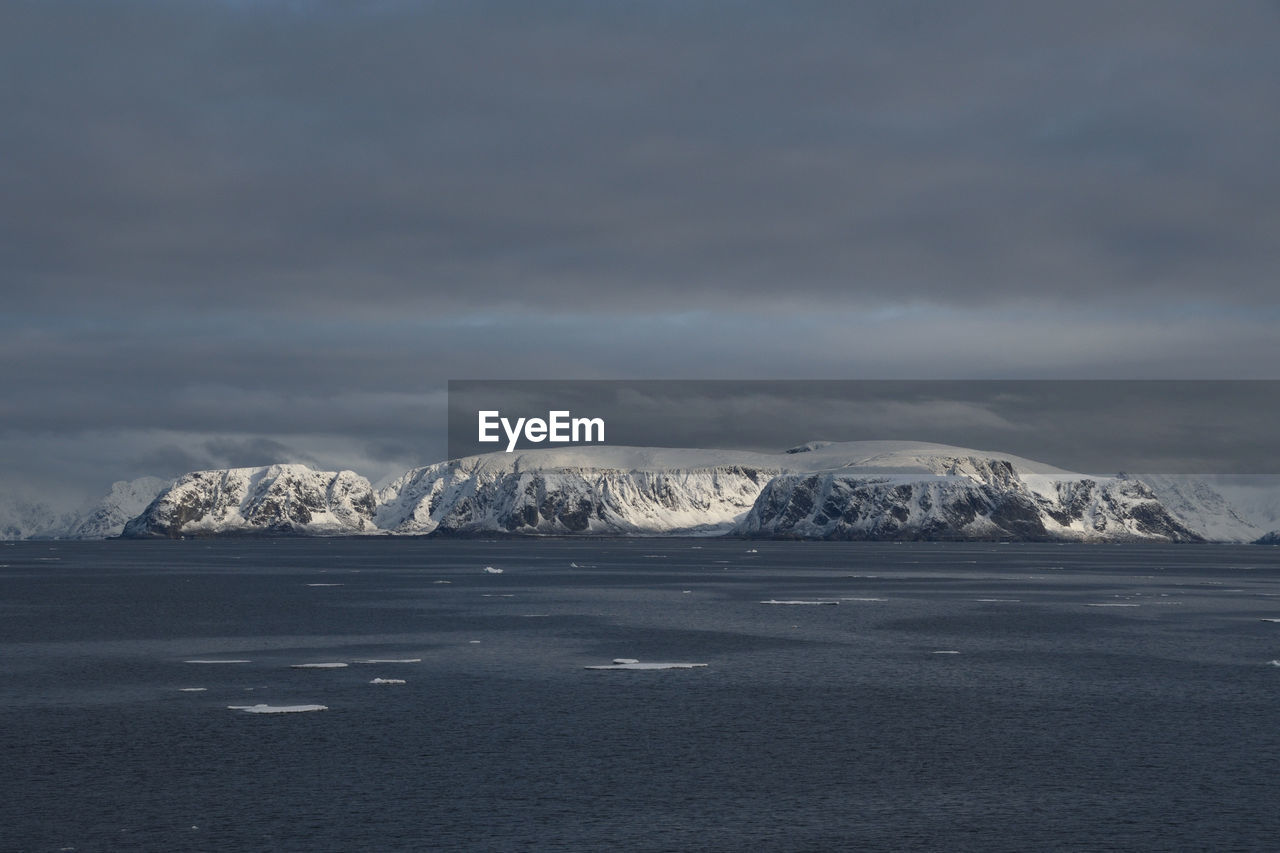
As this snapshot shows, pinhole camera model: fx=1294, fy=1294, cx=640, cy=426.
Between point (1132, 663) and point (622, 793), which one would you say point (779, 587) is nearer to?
point (1132, 663)

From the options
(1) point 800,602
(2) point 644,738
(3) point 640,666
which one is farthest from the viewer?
(1) point 800,602

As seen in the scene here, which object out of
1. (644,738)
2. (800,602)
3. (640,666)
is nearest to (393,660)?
(640,666)

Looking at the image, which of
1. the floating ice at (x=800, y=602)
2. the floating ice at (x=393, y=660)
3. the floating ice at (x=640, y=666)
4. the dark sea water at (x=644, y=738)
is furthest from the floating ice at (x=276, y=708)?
the floating ice at (x=800, y=602)

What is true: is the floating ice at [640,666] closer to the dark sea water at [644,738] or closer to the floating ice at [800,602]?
the dark sea water at [644,738]

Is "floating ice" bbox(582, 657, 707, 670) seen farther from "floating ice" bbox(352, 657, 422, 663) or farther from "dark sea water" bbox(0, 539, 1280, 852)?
"floating ice" bbox(352, 657, 422, 663)

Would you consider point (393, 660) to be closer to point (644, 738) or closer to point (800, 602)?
point (644, 738)

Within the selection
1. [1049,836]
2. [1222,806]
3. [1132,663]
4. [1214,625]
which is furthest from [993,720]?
[1214,625]
